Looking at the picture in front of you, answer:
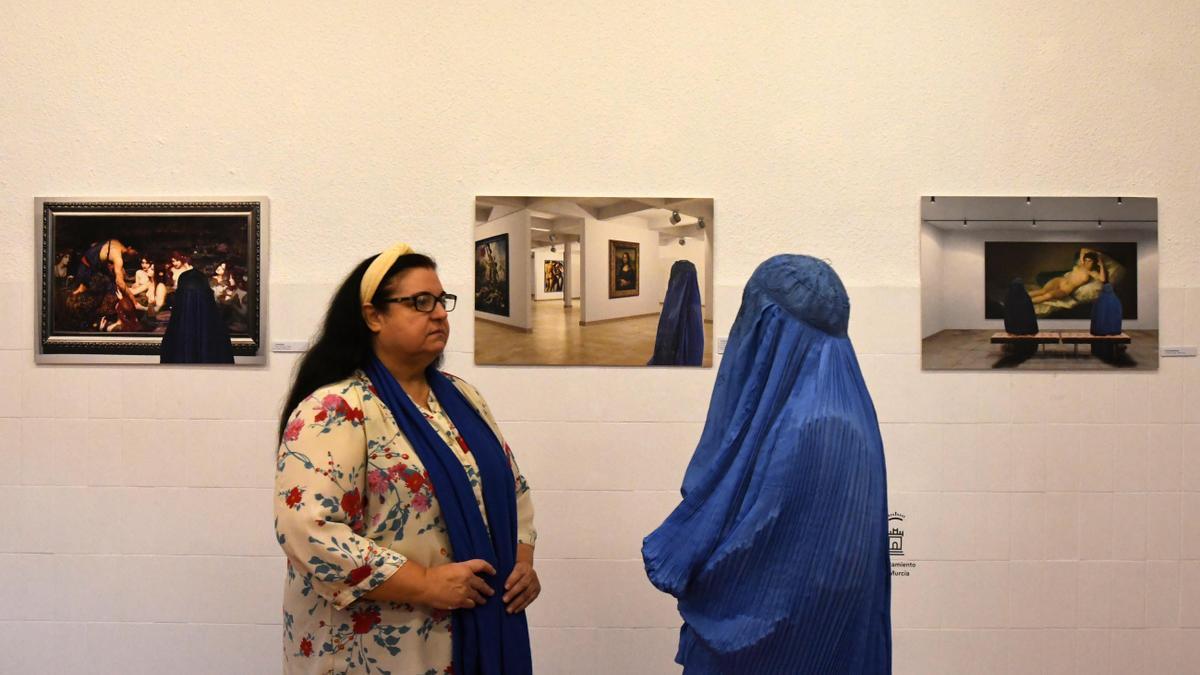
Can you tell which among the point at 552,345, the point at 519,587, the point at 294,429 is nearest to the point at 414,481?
the point at 294,429

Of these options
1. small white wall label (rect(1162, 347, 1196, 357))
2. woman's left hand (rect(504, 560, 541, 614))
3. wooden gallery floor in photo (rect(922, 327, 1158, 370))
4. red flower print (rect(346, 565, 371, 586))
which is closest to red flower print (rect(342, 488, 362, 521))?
red flower print (rect(346, 565, 371, 586))

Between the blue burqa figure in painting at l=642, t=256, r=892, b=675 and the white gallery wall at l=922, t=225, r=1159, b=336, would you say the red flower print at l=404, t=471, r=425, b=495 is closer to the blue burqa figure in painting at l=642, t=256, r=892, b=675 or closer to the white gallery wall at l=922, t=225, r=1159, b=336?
the blue burqa figure in painting at l=642, t=256, r=892, b=675

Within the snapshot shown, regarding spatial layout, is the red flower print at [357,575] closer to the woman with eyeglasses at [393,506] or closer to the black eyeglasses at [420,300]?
the woman with eyeglasses at [393,506]

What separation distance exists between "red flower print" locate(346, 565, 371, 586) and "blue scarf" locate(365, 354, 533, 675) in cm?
19

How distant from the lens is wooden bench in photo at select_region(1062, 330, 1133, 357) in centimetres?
283

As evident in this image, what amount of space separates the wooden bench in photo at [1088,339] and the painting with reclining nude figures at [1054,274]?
0.07 meters

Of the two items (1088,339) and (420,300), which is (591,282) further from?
(1088,339)

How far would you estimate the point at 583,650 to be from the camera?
2.84 meters

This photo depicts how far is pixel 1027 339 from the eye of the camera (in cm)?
285

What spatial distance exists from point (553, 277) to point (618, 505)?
0.86m

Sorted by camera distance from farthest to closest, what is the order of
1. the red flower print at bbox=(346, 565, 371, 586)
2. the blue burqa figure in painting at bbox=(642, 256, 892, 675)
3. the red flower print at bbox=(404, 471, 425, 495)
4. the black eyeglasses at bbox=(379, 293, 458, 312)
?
the black eyeglasses at bbox=(379, 293, 458, 312), the red flower print at bbox=(404, 471, 425, 495), the red flower print at bbox=(346, 565, 371, 586), the blue burqa figure in painting at bbox=(642, 256, 892, 675)

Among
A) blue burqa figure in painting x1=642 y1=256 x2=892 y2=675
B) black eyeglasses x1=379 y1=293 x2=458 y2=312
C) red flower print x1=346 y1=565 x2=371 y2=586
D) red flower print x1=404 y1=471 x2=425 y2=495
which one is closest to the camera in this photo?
blue burqa figure in painting x1=642 y1=256 x2=892 y2=675

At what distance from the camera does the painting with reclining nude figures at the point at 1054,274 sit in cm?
284

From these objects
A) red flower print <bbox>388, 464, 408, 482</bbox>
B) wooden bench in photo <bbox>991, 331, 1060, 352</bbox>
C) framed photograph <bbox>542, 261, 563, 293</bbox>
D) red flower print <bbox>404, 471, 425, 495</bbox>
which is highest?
framed photograph <bbox>542, 261, 563, 293</bbox>
